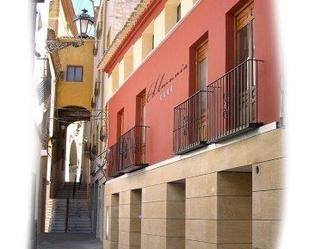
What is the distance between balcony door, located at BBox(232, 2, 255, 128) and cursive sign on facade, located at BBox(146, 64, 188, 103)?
2.19 m

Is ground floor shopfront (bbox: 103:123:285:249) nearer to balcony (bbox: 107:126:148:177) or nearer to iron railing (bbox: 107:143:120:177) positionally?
balcony (bbox: 107:126:148:177)

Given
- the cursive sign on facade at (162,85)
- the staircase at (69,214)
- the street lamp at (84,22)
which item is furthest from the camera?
the staircase at (69,214)

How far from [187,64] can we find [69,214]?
70.4 ft

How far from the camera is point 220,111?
30.2 feet

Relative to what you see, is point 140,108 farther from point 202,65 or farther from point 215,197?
point 215,197

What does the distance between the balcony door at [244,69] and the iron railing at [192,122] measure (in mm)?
1110

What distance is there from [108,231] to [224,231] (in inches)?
361

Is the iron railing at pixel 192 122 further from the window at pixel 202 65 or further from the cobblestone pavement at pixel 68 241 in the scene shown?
the cobblestone pavement at pixel 68 241

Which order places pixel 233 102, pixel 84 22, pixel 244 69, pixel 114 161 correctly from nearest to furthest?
pixel 244 69, pixel 233 102, pixel 84 22, pixel 114 161

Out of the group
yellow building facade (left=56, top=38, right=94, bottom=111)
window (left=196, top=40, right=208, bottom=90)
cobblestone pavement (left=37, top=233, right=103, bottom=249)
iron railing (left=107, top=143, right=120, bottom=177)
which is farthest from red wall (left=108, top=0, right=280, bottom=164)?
yellow building facade (left=56, top=38, right=94, bottom=111)

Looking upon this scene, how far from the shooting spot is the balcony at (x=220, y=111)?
8.09 meters

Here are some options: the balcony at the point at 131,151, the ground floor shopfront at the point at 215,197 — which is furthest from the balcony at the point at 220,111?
the balcony at the point at 131,151

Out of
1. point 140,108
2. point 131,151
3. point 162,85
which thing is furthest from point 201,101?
point 140,108

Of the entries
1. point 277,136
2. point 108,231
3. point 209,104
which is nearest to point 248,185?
point 209,104
